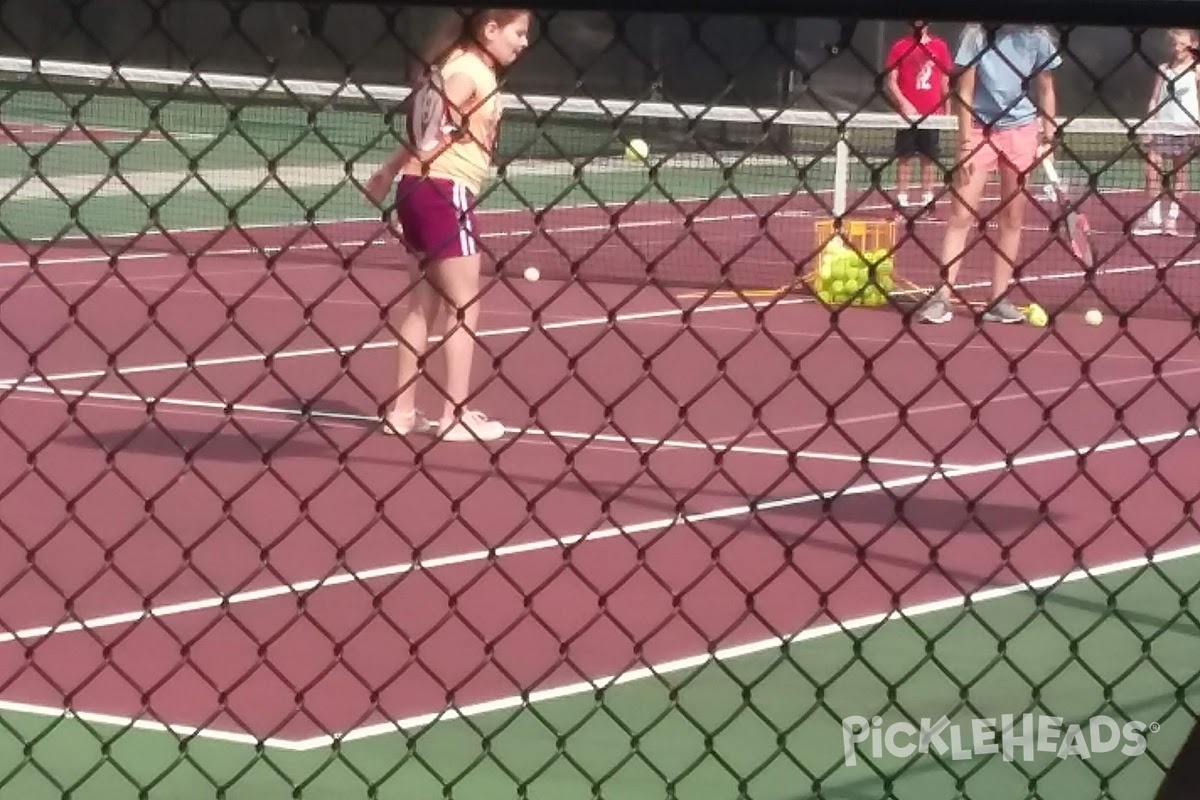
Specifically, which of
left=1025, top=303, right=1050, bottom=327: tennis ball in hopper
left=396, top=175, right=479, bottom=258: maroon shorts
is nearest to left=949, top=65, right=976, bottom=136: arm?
left=1025, top=303, right=1050, bottom=327: tennis ball in hopper

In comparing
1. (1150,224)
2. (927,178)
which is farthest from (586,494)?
(1150,224)

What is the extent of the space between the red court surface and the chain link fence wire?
28 millimetres

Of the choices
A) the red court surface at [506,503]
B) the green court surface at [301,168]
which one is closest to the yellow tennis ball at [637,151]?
the red court surface at [506,503]

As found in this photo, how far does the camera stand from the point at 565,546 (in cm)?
561

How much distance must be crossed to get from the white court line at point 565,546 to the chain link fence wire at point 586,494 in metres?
0.02

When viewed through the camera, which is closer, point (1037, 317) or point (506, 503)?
point (506, 503)

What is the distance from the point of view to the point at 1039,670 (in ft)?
18.7

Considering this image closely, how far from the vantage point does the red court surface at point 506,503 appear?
16.7 feet

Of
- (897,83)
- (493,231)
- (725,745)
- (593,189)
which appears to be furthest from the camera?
(593,189)

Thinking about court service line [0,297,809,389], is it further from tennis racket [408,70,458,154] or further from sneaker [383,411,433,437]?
tennis racket [408,70,458,154]

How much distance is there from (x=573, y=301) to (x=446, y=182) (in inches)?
200

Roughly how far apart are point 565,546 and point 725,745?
2.58 ft

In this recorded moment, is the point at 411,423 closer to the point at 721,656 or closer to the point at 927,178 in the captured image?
the point at 721,656

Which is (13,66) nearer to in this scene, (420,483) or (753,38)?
(753,38)
